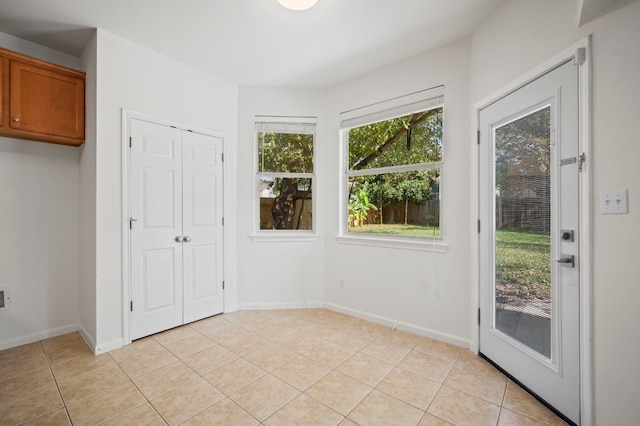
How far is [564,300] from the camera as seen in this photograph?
162 cm

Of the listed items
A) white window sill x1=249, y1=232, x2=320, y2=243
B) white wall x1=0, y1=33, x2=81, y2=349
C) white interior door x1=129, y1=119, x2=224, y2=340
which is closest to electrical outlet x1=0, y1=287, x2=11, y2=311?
white wall x1=0, y1=33, x2=81, y2=349

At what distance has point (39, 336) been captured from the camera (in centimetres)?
263

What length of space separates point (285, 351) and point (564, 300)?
202cm

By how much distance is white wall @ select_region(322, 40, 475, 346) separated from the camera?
2510 mm

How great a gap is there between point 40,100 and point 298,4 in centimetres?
230

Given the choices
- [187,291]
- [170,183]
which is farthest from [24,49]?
[187,291]

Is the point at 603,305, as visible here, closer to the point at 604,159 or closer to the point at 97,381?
the point at 604,159

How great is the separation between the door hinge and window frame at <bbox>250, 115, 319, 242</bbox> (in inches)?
97.6

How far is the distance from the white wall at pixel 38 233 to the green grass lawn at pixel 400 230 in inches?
118

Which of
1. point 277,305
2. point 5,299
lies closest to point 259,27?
point 277,305

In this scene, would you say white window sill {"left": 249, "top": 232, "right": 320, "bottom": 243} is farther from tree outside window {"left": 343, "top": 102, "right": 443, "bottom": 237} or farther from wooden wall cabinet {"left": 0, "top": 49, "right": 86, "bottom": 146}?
wooden wall cabinet {"left": 0, "top": 49, "right": 86, "bottom": 146}

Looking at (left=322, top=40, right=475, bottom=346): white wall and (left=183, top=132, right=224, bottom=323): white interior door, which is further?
(left=183, top=132, right=224, bottom=323): white interior door

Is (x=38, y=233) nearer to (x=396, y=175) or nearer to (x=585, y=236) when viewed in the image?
(x=396, y=175)

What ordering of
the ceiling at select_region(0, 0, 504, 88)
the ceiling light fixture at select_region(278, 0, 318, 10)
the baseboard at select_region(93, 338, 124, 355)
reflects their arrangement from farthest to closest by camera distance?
1. the baseboard at select_region(93, 338, 124, 355)
2. the ceiling at select_region(0, 0, 504, 88)
3. the ceiling light fixture at select_region(278, 0, 318, 10)
